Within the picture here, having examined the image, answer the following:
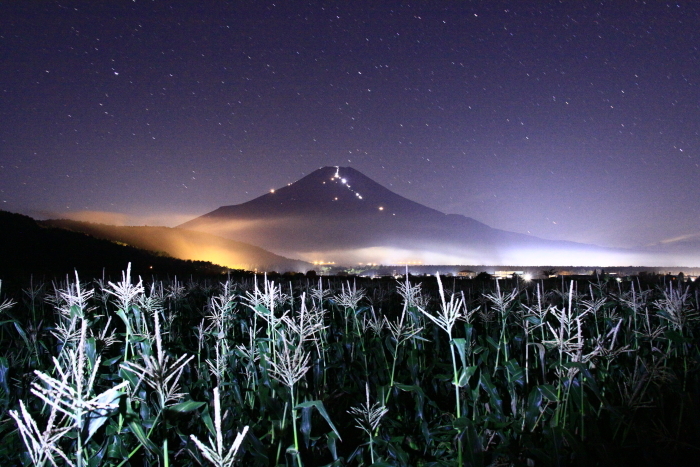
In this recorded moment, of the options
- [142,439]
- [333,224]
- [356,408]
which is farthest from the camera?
[333,224]

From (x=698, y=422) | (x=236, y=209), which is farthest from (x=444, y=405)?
(x=236, y=209)

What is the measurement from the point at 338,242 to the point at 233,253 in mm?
81492

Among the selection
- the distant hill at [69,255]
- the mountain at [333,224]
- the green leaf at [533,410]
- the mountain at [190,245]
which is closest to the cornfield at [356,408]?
the green leaf at [533,410]

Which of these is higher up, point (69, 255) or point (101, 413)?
point (69, 255)

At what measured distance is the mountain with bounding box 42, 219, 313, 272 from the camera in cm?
7594

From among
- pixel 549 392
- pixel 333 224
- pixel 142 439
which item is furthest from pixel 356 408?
pixel 333 224

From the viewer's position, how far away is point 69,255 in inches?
1316

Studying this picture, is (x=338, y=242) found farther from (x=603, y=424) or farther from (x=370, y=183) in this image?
(x=603, y=424)

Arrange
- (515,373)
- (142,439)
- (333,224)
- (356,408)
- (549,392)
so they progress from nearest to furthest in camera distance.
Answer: (142,439)
(549,392)
(356,408)
(515,373)
(333,224)

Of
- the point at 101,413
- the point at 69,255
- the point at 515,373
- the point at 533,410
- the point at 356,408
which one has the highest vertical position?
the point at 69,255

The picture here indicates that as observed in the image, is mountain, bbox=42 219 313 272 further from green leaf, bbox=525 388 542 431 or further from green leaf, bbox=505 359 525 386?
green leaf, bbox=525 388 542 431

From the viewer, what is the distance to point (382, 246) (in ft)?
564

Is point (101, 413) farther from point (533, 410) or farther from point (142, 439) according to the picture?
point (533, 410)

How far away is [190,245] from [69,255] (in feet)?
197
